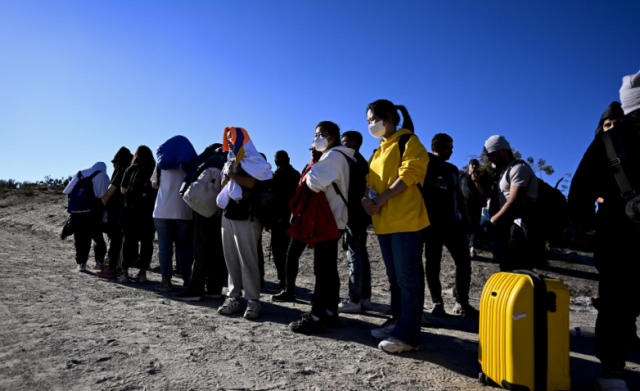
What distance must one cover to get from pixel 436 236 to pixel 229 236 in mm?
2407

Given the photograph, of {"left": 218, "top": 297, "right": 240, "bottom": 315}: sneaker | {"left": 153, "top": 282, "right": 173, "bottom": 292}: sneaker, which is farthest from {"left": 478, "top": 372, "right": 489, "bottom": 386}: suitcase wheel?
{"left": 153, "top": 282, "right": 173, "bottom": 292}: sneaker

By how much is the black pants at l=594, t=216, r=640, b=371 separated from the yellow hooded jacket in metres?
1.26

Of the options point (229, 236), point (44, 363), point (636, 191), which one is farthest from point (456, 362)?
point (44, 363)

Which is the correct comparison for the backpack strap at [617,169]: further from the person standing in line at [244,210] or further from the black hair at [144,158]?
the black hair at [144,158]

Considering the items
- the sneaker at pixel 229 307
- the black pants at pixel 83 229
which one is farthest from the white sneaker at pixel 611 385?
the black pants at pixel 83 229

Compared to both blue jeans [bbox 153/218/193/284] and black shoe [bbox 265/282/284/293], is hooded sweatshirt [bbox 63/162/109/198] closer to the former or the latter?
blue jeans [bbox 153/218/193/284]

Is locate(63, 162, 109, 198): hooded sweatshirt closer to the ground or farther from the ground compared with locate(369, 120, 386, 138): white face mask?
closer to the ground

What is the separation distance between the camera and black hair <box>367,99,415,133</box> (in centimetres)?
370

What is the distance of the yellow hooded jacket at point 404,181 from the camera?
10.9 feet

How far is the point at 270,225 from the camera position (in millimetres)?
4449

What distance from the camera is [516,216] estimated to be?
3.91 meters

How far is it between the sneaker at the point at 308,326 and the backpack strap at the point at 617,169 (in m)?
2.60

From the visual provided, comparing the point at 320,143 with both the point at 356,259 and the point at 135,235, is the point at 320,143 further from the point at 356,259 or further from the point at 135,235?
the point at 135,235

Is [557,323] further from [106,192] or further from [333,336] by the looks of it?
[106,192]
